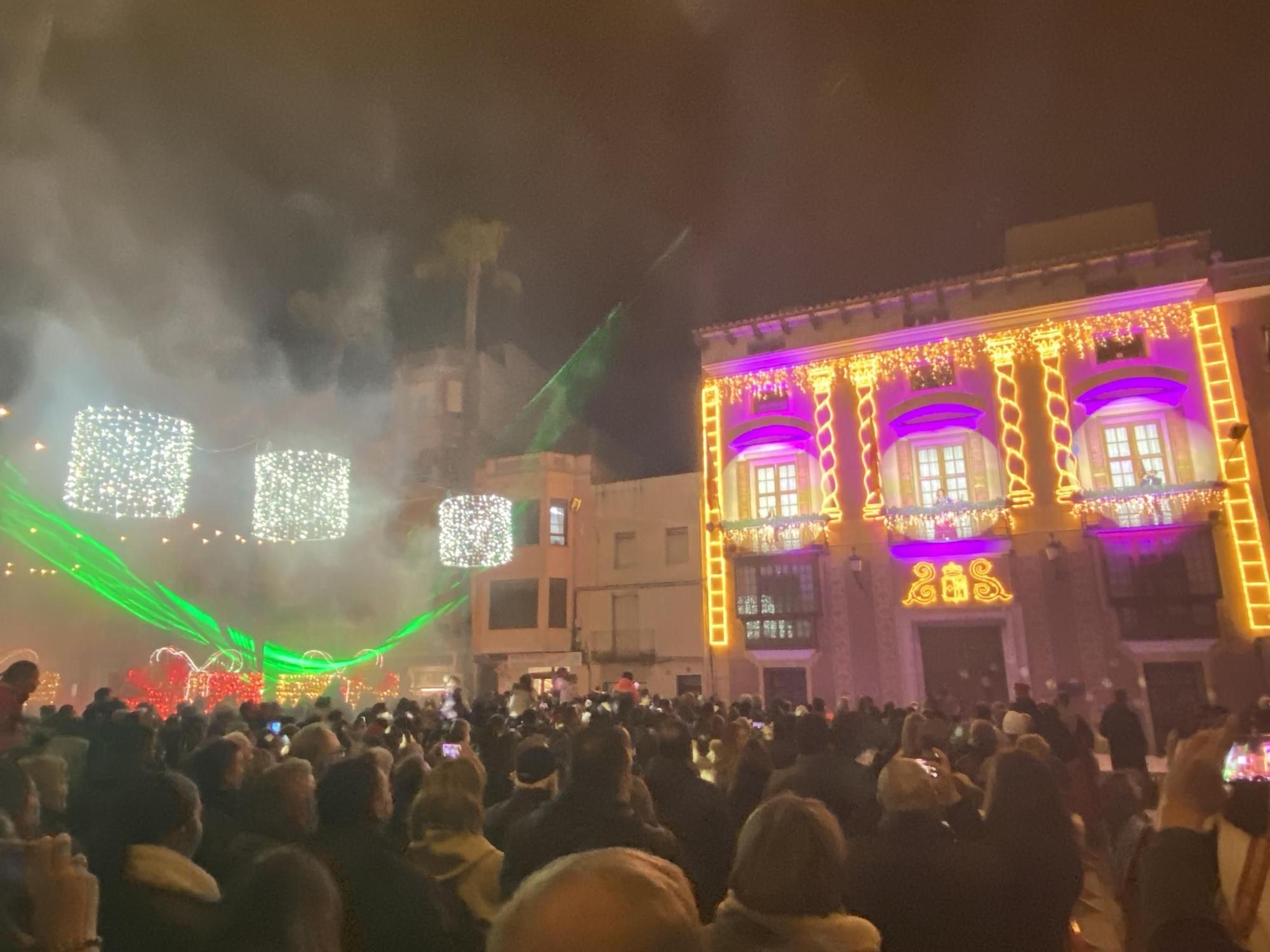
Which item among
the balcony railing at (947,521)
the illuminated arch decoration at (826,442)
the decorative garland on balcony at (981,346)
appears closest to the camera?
the decorative garland on balcony at (981,346)

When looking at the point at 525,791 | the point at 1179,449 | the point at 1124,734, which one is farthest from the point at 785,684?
the point at 525,791

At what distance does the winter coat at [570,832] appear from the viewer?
351 cm

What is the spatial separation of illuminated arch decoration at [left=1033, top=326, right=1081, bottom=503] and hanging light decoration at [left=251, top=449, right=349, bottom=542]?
1884 cm

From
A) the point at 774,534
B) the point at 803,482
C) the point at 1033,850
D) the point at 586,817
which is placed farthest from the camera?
the point at 803,482

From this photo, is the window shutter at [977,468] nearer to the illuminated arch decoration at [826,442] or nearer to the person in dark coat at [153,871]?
the illuminated arch decoration at [826,442]

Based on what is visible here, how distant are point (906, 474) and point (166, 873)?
73.0ft

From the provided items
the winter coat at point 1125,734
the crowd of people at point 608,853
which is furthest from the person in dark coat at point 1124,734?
the crowd of people at point 608,853

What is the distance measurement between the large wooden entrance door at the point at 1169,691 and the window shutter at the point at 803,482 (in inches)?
377

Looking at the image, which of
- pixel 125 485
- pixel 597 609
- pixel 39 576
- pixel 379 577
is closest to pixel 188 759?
pixel 125 485

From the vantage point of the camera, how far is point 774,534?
2348 cm

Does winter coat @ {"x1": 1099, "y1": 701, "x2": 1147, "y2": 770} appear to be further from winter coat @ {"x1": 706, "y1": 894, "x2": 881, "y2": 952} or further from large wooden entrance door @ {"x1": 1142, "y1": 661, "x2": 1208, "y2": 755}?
winter coat @ {"x1": 706, "y1": 894, "x2": 881, "y2": 952}

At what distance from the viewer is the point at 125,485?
→ 13781 mm

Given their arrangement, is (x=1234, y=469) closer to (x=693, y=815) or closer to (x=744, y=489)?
(x=744, y=489)

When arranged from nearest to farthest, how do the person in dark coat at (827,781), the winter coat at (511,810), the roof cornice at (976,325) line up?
the winter coat at (511,810) → the person in dark coat at (827,781) → the roof cornice at (976,325)
